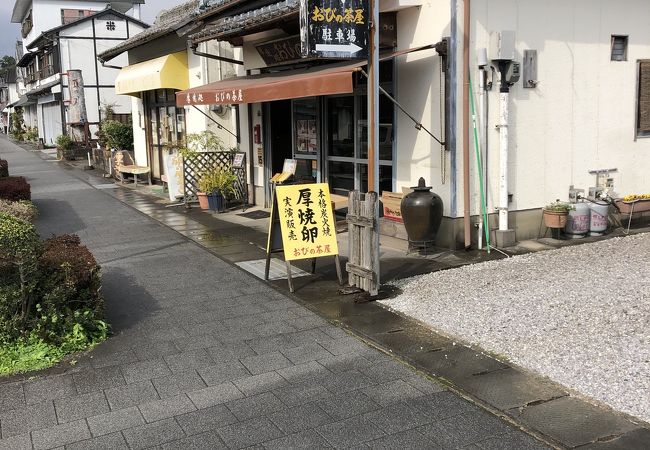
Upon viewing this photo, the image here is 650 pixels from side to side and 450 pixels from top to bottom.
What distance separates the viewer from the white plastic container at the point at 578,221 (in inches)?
373

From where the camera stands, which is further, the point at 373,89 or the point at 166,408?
the point at 373,89

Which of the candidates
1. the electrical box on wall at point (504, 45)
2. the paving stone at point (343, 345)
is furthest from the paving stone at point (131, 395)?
the electrical box on wall at point (504, 45)

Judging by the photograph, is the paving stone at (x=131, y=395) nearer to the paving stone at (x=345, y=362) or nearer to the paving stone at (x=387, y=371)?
the paving stone at (x=345, y=362)

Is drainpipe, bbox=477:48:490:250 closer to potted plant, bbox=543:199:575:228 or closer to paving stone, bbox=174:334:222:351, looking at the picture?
potted plant, bbox=543:199:575:228

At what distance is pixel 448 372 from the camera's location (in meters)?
4.94

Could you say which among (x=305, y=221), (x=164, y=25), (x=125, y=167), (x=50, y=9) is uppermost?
(x=50, y=9)

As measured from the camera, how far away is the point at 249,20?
35.0 feet

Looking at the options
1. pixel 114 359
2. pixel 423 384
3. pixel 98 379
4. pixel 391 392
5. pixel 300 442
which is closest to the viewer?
pixel 300 442

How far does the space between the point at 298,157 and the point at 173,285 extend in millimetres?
5651

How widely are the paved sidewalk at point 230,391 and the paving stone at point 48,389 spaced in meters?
0.01

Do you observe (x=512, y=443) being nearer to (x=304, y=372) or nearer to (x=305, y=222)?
(x=304, y=372)

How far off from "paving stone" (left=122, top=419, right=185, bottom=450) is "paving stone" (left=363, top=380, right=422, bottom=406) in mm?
1409

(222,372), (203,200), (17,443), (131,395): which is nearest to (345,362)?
(222,372)

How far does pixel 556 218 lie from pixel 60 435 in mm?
7523
